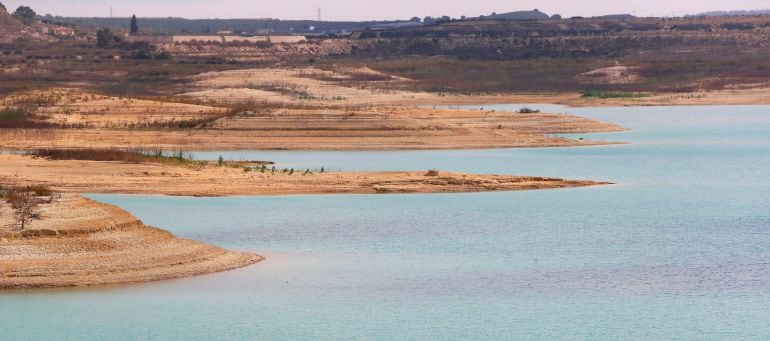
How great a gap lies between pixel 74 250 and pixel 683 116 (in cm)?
5479

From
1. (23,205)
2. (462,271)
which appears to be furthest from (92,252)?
(462,271)

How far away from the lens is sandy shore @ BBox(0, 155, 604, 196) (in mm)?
36938

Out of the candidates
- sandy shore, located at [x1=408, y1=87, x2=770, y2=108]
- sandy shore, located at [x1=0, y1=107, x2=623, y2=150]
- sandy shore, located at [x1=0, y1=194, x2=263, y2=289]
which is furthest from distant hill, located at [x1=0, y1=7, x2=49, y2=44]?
sandy shore, located at [x1=0, y1=194, x2=263, y2=289]

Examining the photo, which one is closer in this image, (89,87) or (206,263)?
(206,263)

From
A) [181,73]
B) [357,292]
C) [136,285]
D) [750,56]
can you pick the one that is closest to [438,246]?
[357,292]

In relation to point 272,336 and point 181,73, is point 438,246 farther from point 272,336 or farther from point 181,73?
point 181,73

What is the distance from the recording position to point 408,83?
104 metres

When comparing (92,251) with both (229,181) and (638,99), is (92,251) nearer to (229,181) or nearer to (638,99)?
(229,181)

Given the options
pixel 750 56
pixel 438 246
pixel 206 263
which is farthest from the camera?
pixel 750 56

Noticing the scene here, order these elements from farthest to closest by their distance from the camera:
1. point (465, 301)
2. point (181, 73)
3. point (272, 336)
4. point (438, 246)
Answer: point (181, 73) → point (438, 246) → point (465, 301) → point (272, 336)

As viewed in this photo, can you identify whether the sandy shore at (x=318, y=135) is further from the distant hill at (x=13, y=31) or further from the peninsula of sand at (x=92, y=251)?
the distant hill at (x=13, y=31)

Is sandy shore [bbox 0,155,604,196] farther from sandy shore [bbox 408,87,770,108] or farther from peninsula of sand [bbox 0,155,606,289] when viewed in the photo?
sandy shore [bbox 408,87,770,108]

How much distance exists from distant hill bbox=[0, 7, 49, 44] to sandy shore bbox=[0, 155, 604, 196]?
385 ft

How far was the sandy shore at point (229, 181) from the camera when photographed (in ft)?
121
